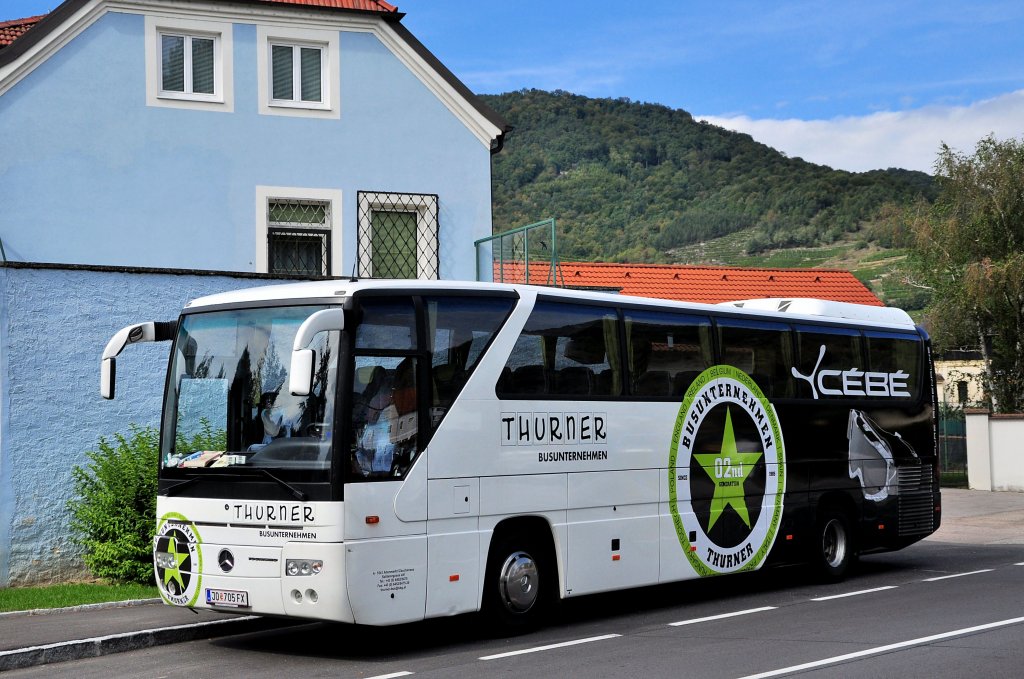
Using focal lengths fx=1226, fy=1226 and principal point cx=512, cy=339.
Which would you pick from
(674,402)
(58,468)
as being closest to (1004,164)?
(674,402)

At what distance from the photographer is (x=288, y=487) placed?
9.83 meters

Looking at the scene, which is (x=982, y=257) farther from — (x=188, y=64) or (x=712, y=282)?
(x=188, y=64)

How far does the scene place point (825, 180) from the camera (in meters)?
90.3

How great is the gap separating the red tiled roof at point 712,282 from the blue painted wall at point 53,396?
18.9 metres

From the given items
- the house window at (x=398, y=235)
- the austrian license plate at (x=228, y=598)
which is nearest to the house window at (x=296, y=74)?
the house window at (x=398, y=235)

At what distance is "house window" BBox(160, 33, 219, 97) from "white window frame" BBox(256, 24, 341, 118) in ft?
2.24

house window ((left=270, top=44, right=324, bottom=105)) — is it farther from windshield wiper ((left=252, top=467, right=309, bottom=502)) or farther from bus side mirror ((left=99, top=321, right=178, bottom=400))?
windshield wiper ((left=252, top=467, right=309, bottom=502))

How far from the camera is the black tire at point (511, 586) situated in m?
11.1

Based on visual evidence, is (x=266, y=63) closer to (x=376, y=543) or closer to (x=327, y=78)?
(x=327, y=78)

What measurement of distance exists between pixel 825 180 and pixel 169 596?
8506cm

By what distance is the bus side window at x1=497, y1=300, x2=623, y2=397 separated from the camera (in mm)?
11320

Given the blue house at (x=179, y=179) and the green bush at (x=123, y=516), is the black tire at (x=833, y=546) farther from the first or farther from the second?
the green bush at (x=123, y=516)

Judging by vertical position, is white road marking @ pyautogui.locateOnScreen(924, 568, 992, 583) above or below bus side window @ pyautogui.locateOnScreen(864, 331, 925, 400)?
below

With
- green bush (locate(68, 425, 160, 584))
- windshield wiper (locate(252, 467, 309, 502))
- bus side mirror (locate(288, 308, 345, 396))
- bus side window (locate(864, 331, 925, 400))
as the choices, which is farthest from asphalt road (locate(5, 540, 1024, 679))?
bus side window (locate(864, 331, 925, 400))
